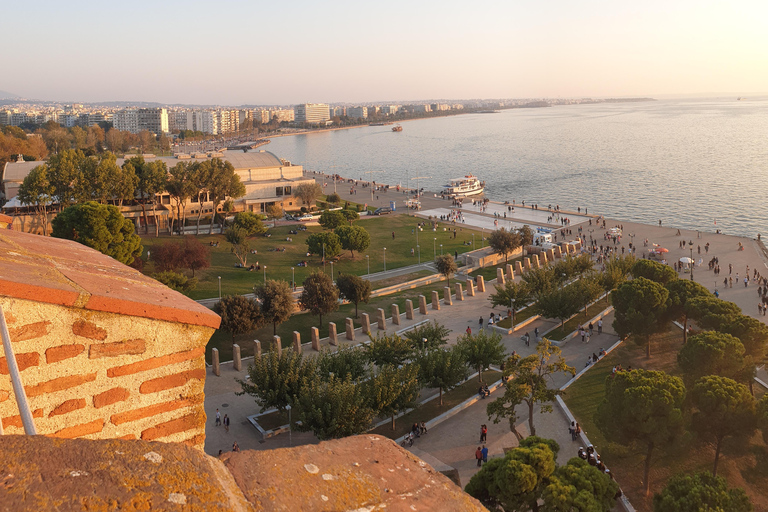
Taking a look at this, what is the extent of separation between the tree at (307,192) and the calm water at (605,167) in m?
30.5

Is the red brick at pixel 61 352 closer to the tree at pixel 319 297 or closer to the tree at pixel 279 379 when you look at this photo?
the tree at pixel 279 379

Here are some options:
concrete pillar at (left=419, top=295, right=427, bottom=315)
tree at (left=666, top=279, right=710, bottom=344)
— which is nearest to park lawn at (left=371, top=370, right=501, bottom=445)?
concrete pillar at (left=419, top=295, right=427, bottom=315)

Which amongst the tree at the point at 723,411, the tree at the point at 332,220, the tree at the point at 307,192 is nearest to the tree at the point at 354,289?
the tree at the point at 723,411

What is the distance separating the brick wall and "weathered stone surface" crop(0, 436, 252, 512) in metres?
1.66

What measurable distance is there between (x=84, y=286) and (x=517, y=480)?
12323 mm

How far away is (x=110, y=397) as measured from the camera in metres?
4.18

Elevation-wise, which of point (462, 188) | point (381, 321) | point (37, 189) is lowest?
point (381, 321)

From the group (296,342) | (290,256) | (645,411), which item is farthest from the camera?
(290,256)

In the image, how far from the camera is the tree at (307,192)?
214 feet

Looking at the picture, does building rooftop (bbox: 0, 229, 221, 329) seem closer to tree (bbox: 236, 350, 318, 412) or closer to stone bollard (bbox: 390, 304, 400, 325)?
tree (bbox: 236, 350, 318, 412)

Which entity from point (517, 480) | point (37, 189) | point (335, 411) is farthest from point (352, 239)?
point (517, 480)

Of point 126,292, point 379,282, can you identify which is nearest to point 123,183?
point 379,282

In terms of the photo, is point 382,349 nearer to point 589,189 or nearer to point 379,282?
point 379,282

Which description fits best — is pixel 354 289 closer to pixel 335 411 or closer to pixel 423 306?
pixel 423 306
